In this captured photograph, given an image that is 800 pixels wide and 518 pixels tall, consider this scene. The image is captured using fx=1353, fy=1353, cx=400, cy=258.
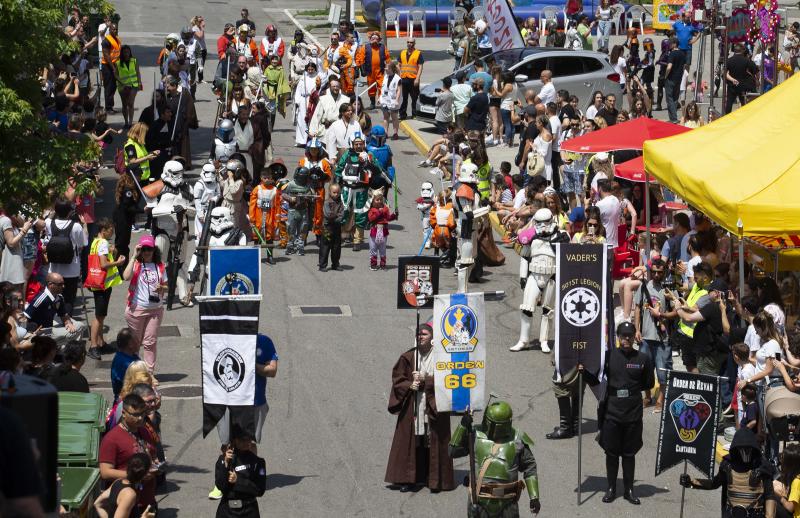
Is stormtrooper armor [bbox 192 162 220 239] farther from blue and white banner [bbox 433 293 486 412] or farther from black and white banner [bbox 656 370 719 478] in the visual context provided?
black and white banner [bbox 656 370 719 478]

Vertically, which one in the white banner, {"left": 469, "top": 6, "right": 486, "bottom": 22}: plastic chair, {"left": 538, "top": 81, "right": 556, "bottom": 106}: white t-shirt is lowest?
{"left": 538, "top": 81, "right": 556, "bottom": 106}: white t-shirt

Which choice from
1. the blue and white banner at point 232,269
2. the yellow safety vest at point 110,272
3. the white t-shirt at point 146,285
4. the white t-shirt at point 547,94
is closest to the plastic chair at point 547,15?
the white t-shirt at point 547,94

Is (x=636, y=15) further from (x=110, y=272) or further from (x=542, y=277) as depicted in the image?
(x=110, y=272)

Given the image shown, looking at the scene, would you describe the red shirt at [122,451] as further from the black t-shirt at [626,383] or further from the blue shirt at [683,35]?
the blue shirt at [683,35]

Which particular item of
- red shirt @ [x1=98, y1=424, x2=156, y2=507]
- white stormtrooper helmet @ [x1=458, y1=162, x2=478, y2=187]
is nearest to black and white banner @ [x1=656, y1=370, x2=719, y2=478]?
red shirt @ [x1=98, y1=424, x2=156, y2=507]

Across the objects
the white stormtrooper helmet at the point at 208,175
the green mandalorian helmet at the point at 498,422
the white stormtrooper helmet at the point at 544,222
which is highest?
the white stormtrooper helmet at the point at 208,175

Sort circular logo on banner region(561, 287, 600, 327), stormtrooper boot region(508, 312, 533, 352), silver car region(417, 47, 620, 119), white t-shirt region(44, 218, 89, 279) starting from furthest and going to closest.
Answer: silver car region(417, 47, 620, 119) → stormtrooper boot region(508, 312, 533, 352) → white t-shirt region(44, 218, 89, 279) → circular logo on banner region(561, 287, 600, 327)

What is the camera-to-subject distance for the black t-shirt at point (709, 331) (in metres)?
14.4

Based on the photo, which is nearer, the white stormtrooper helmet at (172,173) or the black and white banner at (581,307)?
the black and white banner at (581,307)

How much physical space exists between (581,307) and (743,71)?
1608cm

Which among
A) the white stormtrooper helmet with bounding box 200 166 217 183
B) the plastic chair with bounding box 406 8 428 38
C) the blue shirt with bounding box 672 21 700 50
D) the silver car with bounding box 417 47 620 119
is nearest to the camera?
the white stormtrooper helmet with bounding box 200 166 217 183

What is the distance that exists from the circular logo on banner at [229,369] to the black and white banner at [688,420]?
3.81 meters

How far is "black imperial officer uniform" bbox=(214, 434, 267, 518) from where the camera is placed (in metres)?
10.7

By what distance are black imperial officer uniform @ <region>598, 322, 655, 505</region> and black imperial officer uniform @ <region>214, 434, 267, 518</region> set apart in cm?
361
